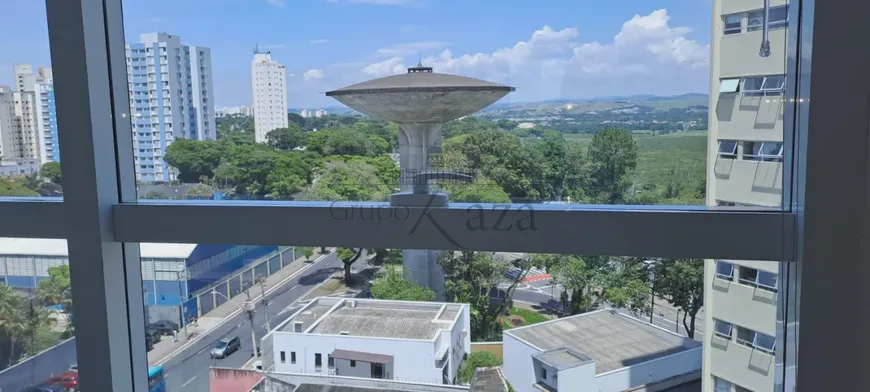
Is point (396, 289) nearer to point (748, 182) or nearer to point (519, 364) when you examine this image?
point (519, 364)

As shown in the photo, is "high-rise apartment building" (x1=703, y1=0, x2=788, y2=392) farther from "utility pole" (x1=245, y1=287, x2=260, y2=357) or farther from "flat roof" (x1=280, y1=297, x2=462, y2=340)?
"utility pole" (x1=245, y1=287, x2=260, y2=357)

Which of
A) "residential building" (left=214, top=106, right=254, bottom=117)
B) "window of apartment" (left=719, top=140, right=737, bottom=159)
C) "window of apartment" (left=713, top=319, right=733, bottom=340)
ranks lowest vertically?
"window of apartment" (left=713, top=319, right=733, bottom=340)

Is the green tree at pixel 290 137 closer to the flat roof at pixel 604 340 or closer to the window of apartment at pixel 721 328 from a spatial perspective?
the flat roof at pixel 604 340

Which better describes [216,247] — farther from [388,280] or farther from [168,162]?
[388,280]

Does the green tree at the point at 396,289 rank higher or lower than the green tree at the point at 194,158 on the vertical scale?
lower

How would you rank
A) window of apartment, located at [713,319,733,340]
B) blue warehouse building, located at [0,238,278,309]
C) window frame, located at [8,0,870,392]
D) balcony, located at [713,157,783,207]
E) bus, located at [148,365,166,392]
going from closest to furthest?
1. window frame, located at [8,0,870,392]
2. balcony, located at [713,157,783,207]
3. window of apartment, located at [713,319,733,340]
4. blue warehouse building, located at [0,238,278,309]
5. bus, located at [148,365,166,392]

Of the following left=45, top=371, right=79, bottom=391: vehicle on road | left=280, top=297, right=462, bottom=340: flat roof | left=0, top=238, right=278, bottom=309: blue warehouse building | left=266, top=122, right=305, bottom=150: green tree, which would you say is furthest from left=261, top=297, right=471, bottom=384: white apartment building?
left=45, top=371, right=79, bottom=391: vehicle on road

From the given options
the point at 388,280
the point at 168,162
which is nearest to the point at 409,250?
the point at 388,280

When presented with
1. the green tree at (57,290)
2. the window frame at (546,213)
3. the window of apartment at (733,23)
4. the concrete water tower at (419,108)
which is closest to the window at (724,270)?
the window frame at (546,213)
